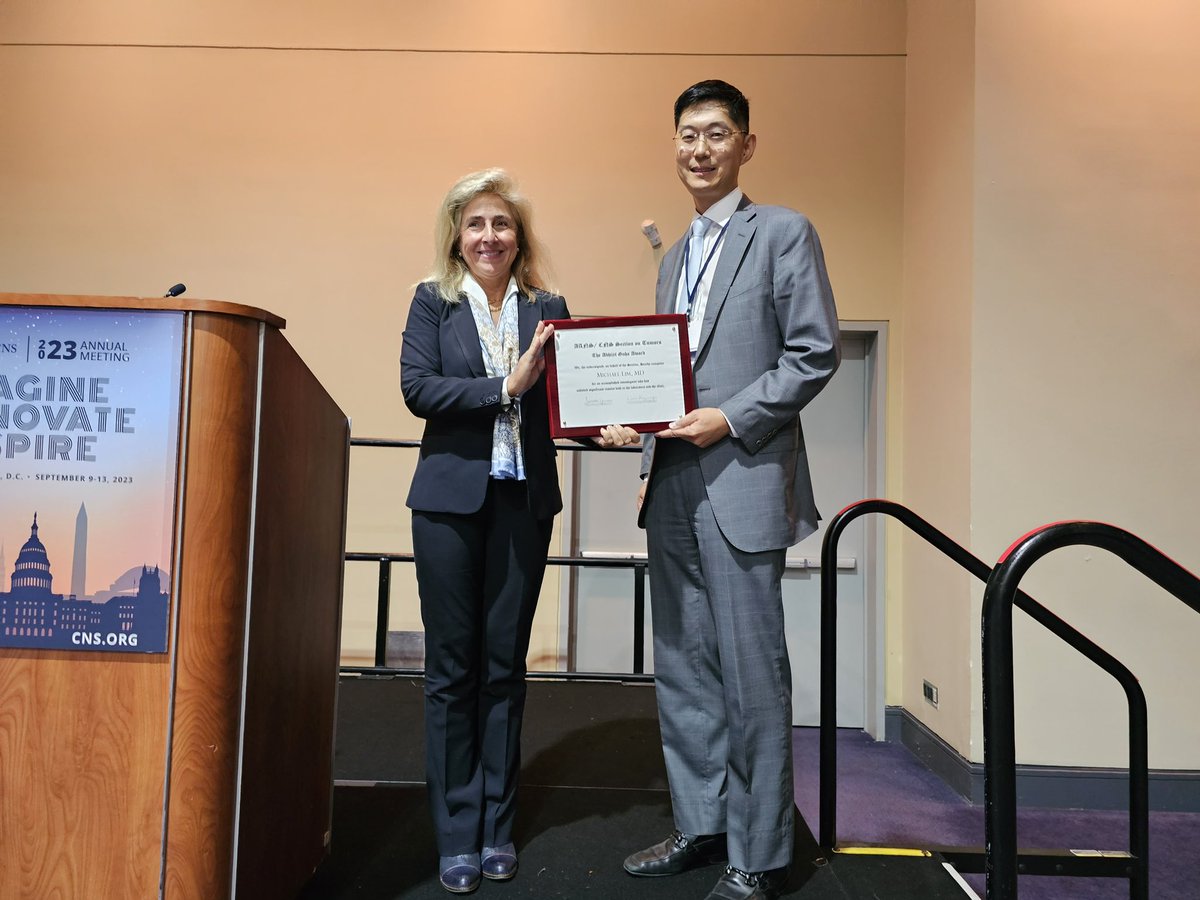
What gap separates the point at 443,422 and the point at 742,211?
32.2 inches

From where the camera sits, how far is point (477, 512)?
63.2 inches

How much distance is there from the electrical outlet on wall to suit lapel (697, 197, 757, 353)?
2.46 metres

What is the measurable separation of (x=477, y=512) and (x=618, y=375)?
420mm

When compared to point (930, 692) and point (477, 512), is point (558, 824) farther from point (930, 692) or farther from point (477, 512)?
point (930, 692)

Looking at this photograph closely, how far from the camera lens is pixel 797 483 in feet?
5.44

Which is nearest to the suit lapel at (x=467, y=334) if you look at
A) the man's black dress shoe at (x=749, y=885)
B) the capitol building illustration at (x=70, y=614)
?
the capitol building illustration at (x=70, y=614)

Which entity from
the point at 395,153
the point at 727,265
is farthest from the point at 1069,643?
the point at 395,153

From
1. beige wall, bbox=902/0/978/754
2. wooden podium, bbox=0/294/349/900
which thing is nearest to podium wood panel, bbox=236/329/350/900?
wooden podium, bbox=0/294/349/900

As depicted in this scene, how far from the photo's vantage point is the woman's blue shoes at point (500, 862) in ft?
5.12

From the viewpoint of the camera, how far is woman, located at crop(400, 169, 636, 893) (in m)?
1.58

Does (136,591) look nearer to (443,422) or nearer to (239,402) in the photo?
(239,402)

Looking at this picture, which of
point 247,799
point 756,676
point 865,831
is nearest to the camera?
point 247,799

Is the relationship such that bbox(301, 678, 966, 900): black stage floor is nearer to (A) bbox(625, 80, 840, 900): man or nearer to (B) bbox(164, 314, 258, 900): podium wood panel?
(A) bbox(625, 80, 840, 900): man

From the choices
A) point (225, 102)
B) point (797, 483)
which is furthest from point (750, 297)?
point (225, 102)
